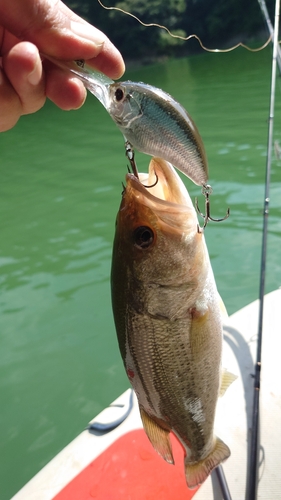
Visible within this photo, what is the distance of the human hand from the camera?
4.64 feet

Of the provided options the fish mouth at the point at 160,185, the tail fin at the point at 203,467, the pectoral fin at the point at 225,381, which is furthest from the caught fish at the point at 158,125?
the tail fin at the point at 203,467

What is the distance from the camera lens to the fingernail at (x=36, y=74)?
4.64ft

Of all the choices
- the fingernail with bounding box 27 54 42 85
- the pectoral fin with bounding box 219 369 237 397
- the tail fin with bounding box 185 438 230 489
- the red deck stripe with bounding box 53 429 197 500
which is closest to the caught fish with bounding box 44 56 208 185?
the fingernail with bounding box 27 54 42 85

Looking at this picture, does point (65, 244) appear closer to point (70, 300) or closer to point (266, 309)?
point (70, 300)

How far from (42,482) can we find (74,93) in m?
2.18

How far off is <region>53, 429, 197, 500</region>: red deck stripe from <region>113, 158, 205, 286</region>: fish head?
1.65 m

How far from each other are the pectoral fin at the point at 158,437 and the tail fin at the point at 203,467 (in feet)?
0.48

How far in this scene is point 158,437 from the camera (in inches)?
56.6

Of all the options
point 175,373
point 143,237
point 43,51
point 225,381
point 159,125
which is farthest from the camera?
point 225,381

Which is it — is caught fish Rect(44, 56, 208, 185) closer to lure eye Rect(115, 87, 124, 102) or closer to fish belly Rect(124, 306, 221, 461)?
lure eye Rect(115, 87, 124, 102)

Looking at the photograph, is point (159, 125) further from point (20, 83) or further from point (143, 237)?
point (20, 83)

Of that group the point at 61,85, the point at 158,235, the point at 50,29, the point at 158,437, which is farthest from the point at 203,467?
the point at 50,29

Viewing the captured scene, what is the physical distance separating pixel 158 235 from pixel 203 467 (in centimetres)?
83

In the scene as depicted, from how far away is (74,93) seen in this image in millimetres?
1642
